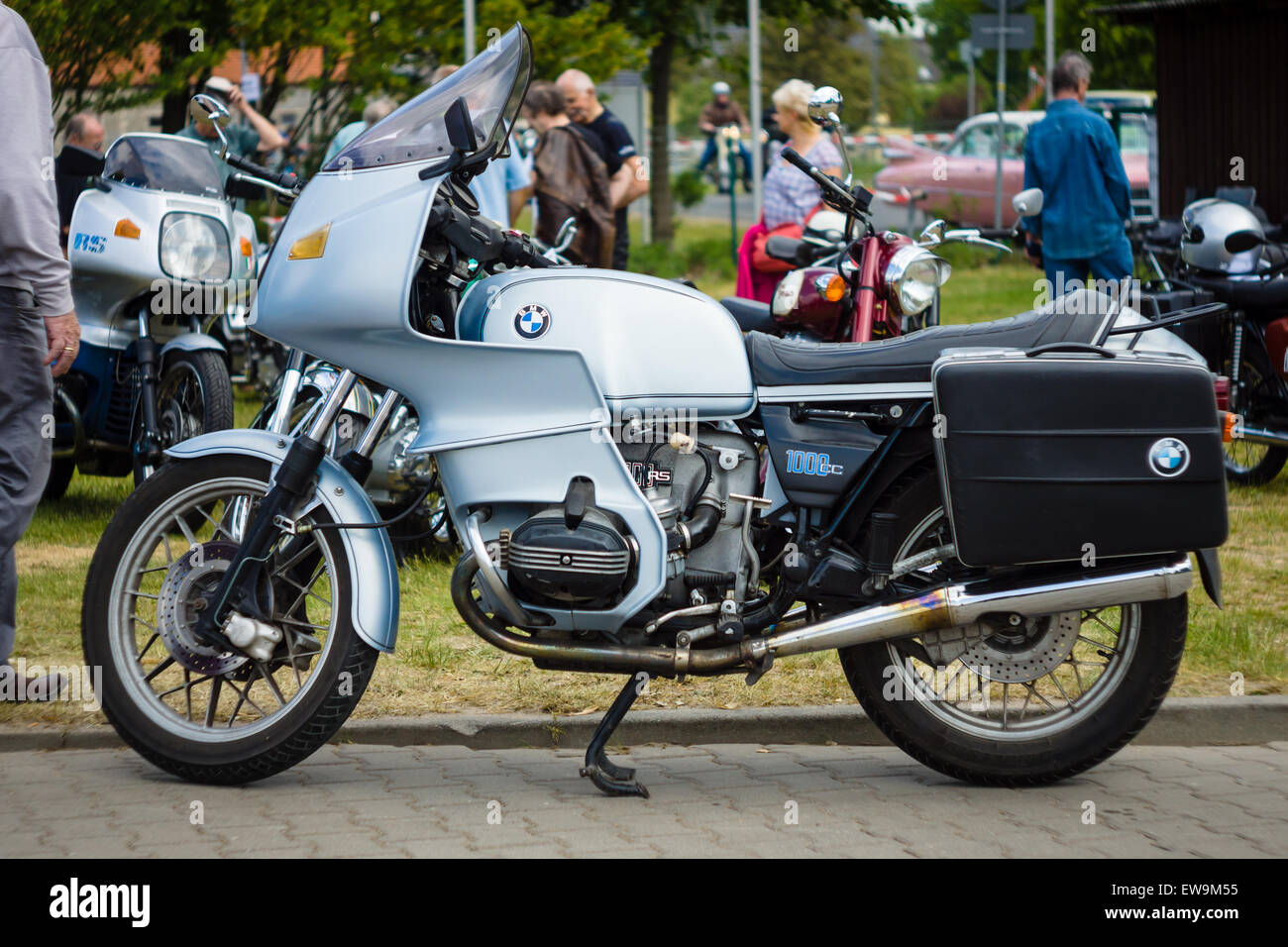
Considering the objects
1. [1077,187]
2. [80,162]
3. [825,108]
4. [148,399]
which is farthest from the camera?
[1077,187]

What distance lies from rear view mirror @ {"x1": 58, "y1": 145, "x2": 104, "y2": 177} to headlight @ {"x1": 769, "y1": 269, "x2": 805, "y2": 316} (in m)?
2.84

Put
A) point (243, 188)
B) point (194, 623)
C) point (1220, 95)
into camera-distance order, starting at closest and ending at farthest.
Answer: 1. point (194, 623)
2. point (243, 188)
3. point (1220, 95)

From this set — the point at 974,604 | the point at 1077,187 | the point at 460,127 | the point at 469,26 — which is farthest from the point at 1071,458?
the point at 469,26

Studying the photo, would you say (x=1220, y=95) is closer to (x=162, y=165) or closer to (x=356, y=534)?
(x=162, y=165)

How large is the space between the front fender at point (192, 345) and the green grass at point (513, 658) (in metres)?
0.94

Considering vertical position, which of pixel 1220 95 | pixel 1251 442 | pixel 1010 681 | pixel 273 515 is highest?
pixel 1220 95

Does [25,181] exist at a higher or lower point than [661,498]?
higher

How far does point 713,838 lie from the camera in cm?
387

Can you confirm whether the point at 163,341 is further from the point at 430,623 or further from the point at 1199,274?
the point at 1199,274

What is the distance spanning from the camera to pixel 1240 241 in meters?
8.09

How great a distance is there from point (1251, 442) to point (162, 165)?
5.44 metres

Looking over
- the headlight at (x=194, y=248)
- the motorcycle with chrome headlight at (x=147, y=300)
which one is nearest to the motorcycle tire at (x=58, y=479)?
the motorcycle with chrome headlight at (x=147, y=300)

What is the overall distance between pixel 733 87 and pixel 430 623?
39.8 metres

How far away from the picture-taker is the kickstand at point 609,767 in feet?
13.4
